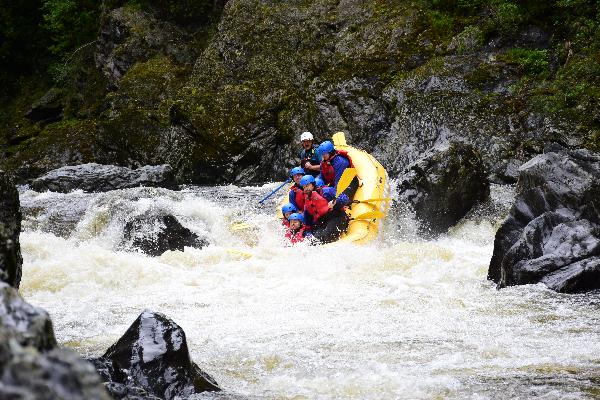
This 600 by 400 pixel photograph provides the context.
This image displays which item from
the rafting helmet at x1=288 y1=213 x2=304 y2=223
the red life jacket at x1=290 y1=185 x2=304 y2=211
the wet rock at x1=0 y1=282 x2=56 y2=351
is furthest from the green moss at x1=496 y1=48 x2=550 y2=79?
the wet rock at x1=0 y1=282 x2=56 y2=351

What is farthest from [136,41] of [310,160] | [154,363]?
[154,363]

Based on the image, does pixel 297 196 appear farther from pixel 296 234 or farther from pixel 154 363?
pixel 154 363

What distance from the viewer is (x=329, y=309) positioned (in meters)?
5.16

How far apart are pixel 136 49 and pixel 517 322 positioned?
50.5 feet

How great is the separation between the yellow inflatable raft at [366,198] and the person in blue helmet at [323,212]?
12 centimetres

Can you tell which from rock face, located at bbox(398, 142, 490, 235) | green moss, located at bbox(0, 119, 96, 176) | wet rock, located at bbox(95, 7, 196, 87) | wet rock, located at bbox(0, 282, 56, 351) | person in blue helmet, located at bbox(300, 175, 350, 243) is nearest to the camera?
wet rock, located at bbox(0, 282, 56, 351)

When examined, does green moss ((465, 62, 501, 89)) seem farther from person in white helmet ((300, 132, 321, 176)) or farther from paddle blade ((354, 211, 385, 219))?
paddle blade ((354, 211, 385, 219))

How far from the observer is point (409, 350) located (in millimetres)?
3877

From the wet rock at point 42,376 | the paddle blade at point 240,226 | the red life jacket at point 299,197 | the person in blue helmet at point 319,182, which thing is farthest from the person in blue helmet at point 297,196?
the wet rock at point 42,376

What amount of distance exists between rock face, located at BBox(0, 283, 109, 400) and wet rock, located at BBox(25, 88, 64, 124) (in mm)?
20445

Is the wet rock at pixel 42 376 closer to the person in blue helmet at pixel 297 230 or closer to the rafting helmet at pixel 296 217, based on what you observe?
the person in blue helmet at pixel 297 230

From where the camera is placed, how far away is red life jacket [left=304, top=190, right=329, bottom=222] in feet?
27.1

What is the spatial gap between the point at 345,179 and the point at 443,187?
4.58ft

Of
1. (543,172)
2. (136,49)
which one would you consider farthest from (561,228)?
(136,49)
